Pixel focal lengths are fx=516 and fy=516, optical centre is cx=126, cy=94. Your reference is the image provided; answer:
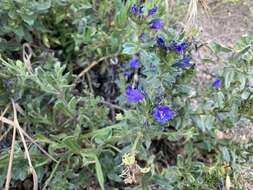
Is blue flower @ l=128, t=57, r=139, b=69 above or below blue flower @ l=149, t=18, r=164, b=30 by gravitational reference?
below

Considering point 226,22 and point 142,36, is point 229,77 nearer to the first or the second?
point 142,36

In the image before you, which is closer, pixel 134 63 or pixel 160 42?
pixel 160 42

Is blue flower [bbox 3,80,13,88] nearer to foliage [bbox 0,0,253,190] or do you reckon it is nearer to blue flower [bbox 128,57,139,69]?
foliage [bbox 0,0,253,190]

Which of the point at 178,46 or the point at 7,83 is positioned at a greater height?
the point at 178,46

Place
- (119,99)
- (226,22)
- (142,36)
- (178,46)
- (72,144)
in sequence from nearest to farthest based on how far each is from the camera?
(178,46) < (72,144) < (142,36) < (119,99) < (226,22)

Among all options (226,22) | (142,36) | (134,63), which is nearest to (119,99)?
(134,63)

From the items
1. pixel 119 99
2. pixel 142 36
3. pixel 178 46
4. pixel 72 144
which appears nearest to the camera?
pixel 178 46

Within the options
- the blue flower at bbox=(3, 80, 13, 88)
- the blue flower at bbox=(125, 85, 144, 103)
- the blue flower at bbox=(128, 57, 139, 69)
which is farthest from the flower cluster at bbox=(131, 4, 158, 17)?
the blue flower at bbox=(3, 80, 13, 88)

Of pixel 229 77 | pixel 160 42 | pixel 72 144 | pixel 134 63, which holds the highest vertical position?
pixel 160 42

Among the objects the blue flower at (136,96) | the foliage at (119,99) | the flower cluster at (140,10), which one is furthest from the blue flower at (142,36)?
the blue flower at (136,96)

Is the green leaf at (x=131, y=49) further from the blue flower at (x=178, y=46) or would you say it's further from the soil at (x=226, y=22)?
the soil at (x=226, y=22)
